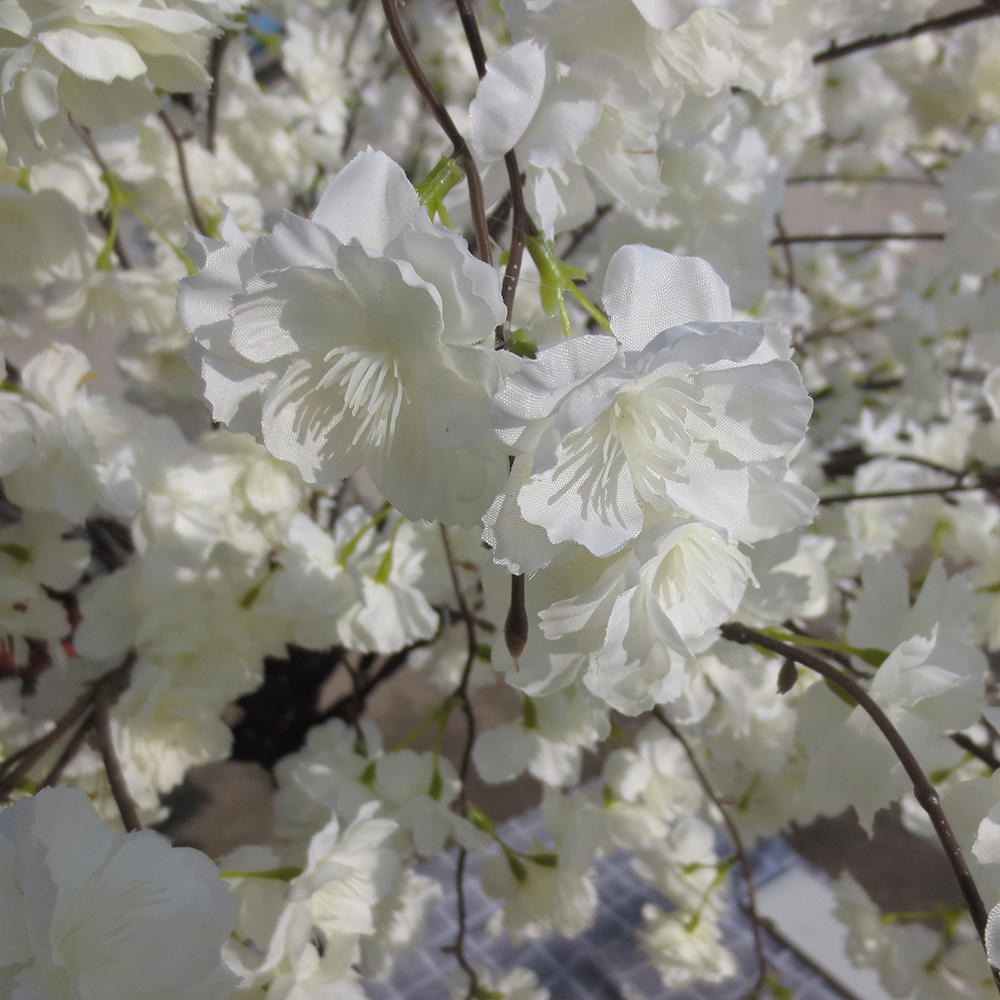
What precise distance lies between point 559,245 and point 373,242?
1.36ft

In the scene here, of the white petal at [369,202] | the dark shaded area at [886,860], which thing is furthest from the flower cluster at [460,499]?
the dark shaded area at [886,860]

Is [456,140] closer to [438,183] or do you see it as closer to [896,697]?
[438,183]

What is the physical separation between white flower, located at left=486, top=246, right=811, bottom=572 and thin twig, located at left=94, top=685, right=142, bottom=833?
0.58 feet

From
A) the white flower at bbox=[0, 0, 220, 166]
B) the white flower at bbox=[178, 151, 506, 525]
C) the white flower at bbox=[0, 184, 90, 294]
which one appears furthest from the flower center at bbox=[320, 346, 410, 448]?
the white flower at bbox=[0, 184, 90, 294]

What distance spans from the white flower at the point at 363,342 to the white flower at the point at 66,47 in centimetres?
10

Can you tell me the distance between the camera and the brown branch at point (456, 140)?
0.59ft

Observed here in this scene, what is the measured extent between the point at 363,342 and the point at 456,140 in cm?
6

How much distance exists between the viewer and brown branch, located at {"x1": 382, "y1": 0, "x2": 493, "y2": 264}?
0.18 meters

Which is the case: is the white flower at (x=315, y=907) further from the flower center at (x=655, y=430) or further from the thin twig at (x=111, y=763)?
the flower center at (x=655, y=430)

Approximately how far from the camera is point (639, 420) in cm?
18

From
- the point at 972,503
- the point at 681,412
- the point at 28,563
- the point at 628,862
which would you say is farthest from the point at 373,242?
the point at 628,862

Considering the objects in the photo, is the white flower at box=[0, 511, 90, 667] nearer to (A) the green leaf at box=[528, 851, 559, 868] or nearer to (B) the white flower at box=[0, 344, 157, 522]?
(B) the white flower at box=[0, 344, 157, 522]

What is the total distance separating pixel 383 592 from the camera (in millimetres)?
345

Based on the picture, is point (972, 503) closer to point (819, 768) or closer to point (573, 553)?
point (819, 768)
